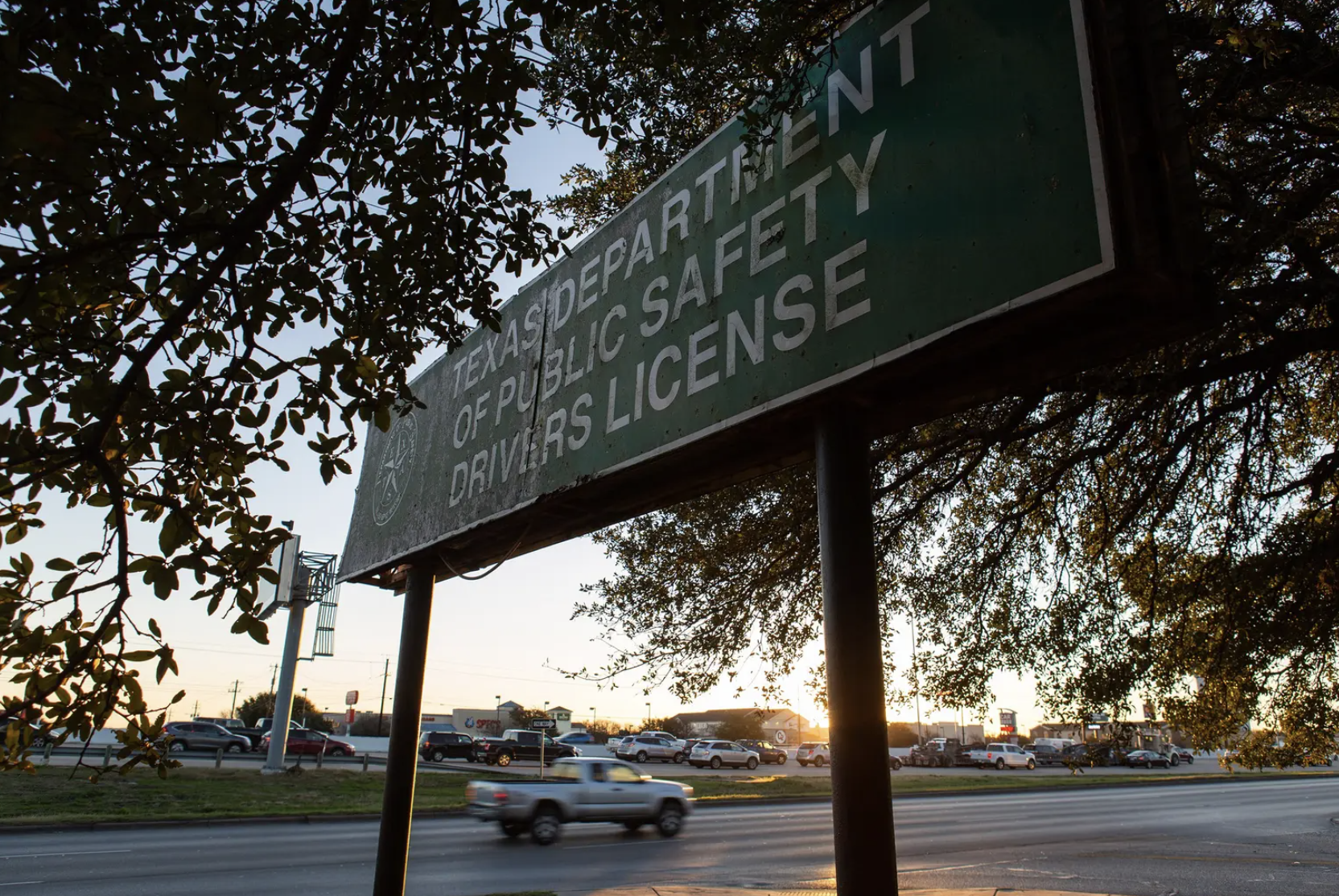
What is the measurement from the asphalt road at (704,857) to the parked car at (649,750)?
24716mm

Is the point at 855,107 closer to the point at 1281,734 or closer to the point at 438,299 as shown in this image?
the point at 438,299

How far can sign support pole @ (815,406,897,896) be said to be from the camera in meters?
2.81

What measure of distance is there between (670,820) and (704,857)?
3530 mm

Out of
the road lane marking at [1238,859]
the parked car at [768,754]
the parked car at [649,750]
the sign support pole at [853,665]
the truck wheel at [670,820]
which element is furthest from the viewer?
the parked car at [768,754]

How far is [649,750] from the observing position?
148 ft

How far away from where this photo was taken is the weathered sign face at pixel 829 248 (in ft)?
8.79

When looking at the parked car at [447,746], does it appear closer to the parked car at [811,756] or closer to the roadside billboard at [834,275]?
the parked car at [811,756]

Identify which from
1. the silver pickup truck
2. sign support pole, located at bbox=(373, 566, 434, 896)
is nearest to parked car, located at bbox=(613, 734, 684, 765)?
the silver pickup truck

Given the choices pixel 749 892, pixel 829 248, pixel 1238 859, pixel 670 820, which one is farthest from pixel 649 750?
pixel 829 248

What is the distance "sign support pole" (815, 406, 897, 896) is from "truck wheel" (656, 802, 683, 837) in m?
14.9

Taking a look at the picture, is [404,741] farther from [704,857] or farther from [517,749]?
[517,749]

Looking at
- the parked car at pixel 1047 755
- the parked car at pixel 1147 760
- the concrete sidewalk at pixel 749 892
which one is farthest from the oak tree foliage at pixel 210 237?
the parked car at pixel 1147 760

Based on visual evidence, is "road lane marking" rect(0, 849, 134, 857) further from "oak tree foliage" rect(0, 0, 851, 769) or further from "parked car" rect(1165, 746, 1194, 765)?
"parked car" rect(1165, 746, 1194, 765)

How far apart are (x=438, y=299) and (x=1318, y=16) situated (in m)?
6.99
